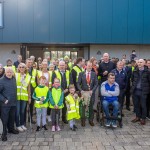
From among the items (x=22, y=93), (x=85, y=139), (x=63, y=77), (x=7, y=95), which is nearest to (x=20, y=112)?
(x=22, y=93)

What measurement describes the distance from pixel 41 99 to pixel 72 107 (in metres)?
0.89

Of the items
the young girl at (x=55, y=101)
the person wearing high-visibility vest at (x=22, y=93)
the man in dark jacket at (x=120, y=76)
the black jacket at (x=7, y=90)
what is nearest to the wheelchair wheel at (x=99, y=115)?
the man in dark jacket at (x=120, y=76)

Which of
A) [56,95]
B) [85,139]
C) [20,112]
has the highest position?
[56,95]

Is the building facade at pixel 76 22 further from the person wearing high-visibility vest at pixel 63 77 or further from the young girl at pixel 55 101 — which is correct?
the young girl at pixel 55 101

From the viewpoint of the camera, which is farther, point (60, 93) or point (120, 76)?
point (120, 76)

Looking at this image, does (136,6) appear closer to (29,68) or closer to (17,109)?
(29,68)

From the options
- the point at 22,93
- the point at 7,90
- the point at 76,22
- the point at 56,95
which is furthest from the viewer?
the point at 76,22

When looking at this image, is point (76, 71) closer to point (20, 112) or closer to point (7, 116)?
point (20, 112)

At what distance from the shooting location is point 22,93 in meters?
7.00

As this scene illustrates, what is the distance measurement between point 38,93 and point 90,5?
12.6 m

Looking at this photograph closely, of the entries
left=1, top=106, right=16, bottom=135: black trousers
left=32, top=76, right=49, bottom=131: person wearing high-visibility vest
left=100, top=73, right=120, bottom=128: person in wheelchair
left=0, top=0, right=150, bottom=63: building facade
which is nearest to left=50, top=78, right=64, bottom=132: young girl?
left=32, top=76, right=49, bottom=131: person wearing high-visibility vest

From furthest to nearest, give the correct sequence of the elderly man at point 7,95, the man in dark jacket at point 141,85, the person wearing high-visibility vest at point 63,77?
1. the man in dark jacket at point 141,85
2. the person wearing high-visibility vest at point 63,77
3. the elderly man at point 7,95

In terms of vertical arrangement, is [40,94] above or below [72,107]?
above

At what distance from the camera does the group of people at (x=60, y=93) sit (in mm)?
6620
